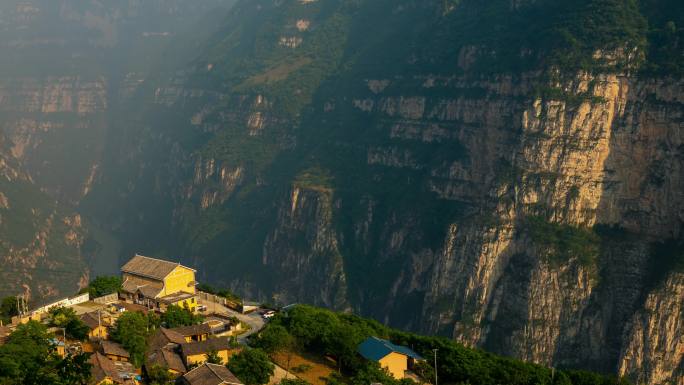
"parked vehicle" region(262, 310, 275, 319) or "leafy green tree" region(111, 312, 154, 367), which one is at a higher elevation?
"leafy green tree" region(111, 312, 154, 367)

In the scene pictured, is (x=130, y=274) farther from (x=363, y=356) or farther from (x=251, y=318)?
(x=363, y=356)

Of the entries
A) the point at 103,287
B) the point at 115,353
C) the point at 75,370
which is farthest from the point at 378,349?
the point at 103,287

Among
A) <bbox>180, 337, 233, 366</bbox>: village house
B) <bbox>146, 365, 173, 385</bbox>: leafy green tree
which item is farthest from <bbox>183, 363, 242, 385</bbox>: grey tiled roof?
<bbox>180, 337, 233, 366</bbox>: village house

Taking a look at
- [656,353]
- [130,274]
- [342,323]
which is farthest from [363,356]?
[656,353]

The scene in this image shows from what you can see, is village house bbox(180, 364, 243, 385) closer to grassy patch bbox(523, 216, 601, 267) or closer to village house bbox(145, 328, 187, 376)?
village house bbox(145, 328, 187, 376)

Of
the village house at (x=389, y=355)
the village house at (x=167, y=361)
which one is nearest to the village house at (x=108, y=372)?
the village house at (x=167, y=361)

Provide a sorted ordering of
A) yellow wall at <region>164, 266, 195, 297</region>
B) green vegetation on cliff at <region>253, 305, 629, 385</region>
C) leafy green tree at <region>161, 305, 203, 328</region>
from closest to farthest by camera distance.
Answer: green vegetation on cliff at <region>253, 305, 629, 385</region>
leafy green tree at <region>161, 305, 203, 328</region>
yellow wall at <region>164, 266, 195, 297</region>
